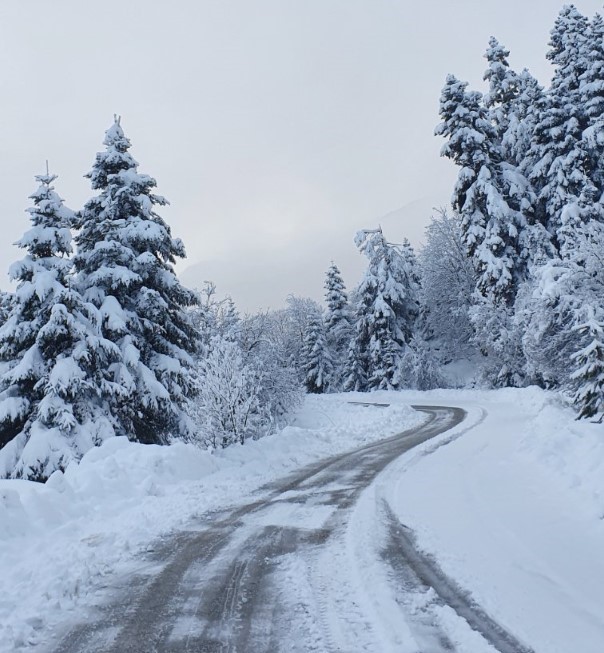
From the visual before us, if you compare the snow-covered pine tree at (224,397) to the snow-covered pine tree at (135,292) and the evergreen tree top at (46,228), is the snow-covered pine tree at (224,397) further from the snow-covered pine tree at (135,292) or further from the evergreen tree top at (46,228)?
the evergreen tree top at (46,228)

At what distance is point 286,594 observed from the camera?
4594 millimetres

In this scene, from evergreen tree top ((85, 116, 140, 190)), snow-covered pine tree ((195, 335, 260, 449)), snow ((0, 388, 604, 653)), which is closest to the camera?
snow ((0, 388, 604, 653))

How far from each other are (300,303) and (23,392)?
204ft

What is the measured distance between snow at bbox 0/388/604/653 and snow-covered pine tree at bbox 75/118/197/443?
3.50 meters

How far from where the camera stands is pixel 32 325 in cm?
1366

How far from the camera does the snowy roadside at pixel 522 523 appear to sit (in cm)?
403

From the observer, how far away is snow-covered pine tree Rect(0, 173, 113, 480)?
41.8 ft

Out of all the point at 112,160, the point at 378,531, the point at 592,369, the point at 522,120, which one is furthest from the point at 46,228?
the point at 522,120

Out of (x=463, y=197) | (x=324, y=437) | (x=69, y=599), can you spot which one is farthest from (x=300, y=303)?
(x=69, y=599)

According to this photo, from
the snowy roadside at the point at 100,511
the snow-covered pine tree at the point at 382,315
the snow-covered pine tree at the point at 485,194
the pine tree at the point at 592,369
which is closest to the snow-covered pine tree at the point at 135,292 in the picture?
the snowy roadside at the point at 100,511

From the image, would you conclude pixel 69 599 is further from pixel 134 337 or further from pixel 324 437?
pixel 324 437

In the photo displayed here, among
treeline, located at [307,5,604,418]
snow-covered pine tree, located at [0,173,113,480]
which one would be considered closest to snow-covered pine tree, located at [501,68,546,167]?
treeline, located at [307,5,604,418]

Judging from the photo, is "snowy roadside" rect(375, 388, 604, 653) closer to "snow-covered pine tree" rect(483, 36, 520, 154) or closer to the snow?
the snow

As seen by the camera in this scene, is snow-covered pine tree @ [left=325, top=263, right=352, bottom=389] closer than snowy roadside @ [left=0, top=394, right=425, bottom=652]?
No
